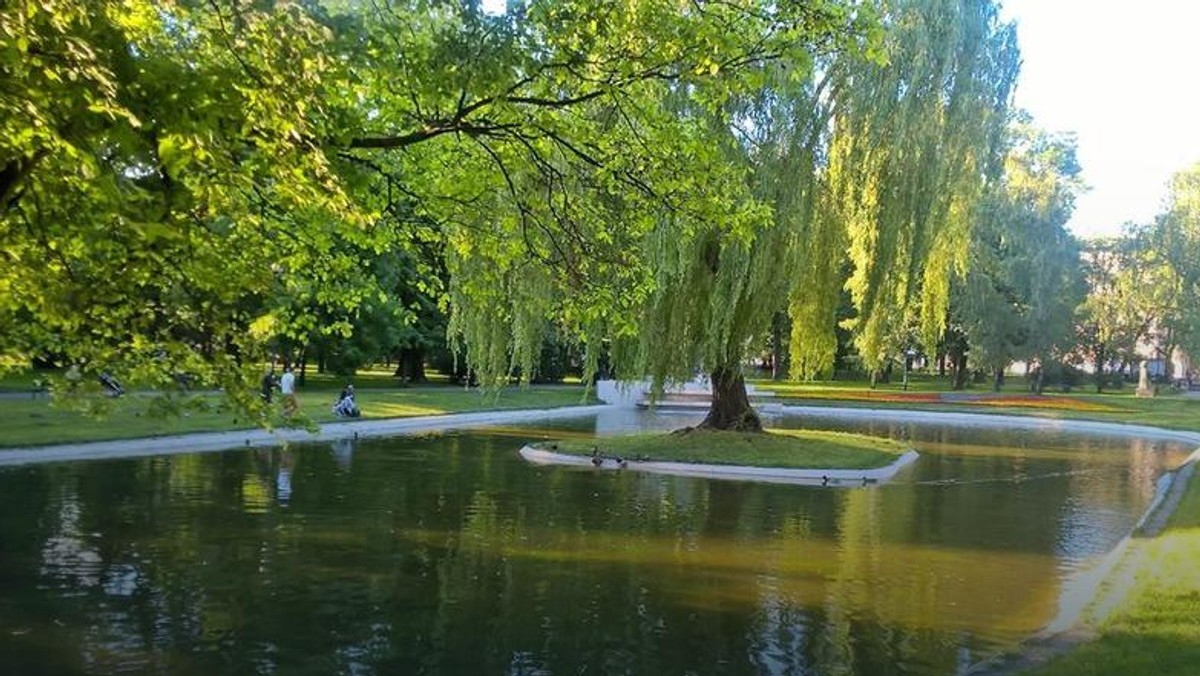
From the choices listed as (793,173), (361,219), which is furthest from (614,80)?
(793,173)

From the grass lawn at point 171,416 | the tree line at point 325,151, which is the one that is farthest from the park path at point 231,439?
the tree line at point 325,151

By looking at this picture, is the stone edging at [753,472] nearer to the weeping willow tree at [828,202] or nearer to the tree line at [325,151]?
the weeping willow tree at [828,202]

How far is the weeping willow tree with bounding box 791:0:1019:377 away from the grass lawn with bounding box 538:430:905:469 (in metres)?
1.85

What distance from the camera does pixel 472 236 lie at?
767 centimetres

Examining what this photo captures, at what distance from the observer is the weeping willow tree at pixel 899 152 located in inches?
770

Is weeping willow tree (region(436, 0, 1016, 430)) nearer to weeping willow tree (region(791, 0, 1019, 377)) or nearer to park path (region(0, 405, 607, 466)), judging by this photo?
weeping willow tree (region(791, 0, 1019, 377))

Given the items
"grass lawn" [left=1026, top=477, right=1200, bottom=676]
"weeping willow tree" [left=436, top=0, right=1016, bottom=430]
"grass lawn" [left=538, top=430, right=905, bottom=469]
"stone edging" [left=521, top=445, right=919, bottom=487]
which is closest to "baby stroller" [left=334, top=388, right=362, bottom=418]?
"grass lawn" [left=538, top=430, right=905, bottom=469]

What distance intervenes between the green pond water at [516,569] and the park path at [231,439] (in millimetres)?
1056

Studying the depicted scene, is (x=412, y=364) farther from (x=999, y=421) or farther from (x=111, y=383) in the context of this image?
(x=111, y=383)

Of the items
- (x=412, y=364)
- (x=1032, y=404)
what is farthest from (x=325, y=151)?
(x=412, y=364)

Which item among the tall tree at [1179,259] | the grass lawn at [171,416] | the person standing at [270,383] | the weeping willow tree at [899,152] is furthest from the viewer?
the tall tree at [1179,259]

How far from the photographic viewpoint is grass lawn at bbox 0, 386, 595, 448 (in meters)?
12.7

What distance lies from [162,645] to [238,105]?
4.76 m

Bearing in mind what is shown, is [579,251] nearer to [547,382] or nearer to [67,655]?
[67,655]
